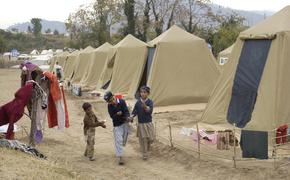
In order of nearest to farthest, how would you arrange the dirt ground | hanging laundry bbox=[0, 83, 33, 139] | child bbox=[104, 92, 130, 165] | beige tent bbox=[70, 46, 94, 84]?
the dirt ground < hanging laundry bbox=[0, 83, 33, 139] < child bbox=[104, 92, 130, 165] < beige tent bbox=[70, 46, 94, 84]

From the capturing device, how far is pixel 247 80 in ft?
32.2

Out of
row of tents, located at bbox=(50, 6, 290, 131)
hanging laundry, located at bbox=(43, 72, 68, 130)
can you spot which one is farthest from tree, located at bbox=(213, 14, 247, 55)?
hanging laundry, located at bbox=(43, 72, 68, 130)

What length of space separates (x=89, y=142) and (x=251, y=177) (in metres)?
2.79

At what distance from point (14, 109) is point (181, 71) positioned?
25.6 ft

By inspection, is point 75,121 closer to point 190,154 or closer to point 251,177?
point 190,154

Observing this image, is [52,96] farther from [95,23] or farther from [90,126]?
[95,23]

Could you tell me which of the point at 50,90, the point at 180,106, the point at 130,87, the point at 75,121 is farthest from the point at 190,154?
the point at 130,87

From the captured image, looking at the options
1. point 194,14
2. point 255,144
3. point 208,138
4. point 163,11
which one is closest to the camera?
point 255,144

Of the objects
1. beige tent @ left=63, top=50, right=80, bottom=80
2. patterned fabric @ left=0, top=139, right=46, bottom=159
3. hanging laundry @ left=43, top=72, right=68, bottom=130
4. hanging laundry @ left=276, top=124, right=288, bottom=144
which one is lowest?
beige tent @ left=63, top=50, right=80, bottom=80

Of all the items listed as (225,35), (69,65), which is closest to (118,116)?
(69,65)

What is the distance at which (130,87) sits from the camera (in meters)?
17.3

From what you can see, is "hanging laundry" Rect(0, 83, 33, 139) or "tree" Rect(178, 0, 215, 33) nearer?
"hanging laundry" Rect(0, 83, 33, 139)

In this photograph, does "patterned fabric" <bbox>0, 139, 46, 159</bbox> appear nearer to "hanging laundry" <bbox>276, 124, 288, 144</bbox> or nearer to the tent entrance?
"hanging laundry" <bbox>276, 124, 288, 144</bbox>

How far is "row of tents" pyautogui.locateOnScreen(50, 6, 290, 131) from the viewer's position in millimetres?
9109
